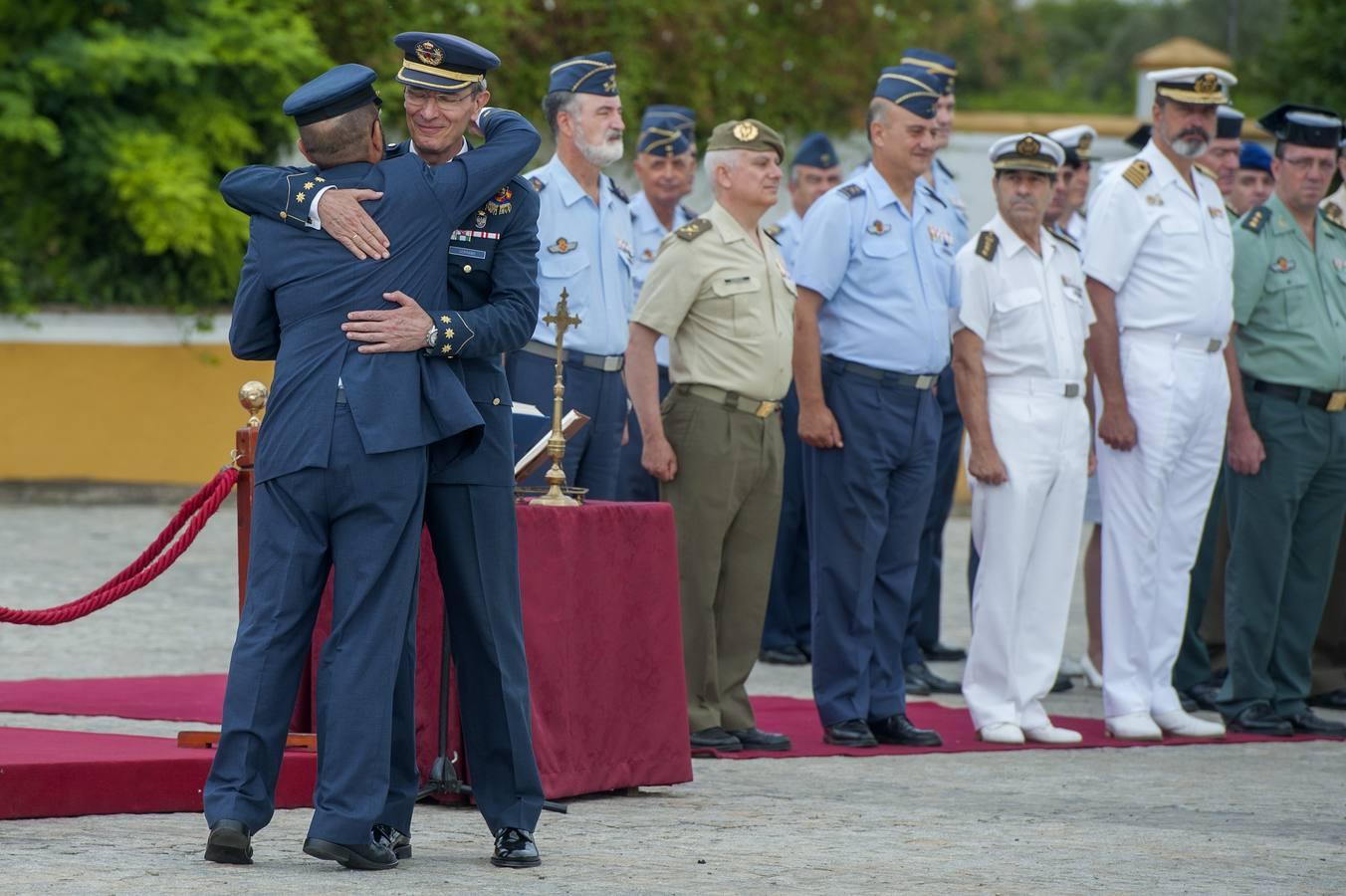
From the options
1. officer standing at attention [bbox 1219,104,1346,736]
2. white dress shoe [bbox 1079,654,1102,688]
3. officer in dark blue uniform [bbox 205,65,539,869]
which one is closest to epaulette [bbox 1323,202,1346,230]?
officer standing at attention [bbox 1219,104,1346,736]

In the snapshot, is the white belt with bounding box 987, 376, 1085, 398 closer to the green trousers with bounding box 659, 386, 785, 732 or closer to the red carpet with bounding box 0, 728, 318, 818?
the green trousers with bounding box 659, 386, 785, 732

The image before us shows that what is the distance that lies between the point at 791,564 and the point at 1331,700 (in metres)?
2.40

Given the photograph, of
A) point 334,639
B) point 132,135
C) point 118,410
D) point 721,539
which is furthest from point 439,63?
point 118,410

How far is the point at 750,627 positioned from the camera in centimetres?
727

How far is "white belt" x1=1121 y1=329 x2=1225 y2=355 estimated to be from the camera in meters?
7.85

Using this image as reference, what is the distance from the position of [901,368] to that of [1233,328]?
174cm

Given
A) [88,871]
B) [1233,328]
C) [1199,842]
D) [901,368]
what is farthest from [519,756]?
[1233,328]

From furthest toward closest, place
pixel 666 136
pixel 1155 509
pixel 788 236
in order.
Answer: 1. pixel 788 236
2. pixel 666 136
3. pixel 1155 509

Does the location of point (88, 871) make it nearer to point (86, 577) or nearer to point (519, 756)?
point (519, 756)

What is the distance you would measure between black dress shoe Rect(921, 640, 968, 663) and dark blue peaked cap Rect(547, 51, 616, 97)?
3.40 metres

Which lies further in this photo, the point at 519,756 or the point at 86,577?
the point at 86,577

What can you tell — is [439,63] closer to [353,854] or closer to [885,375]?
[353,854]

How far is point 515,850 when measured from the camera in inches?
198

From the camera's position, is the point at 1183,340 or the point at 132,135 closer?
the point at 1183,340
